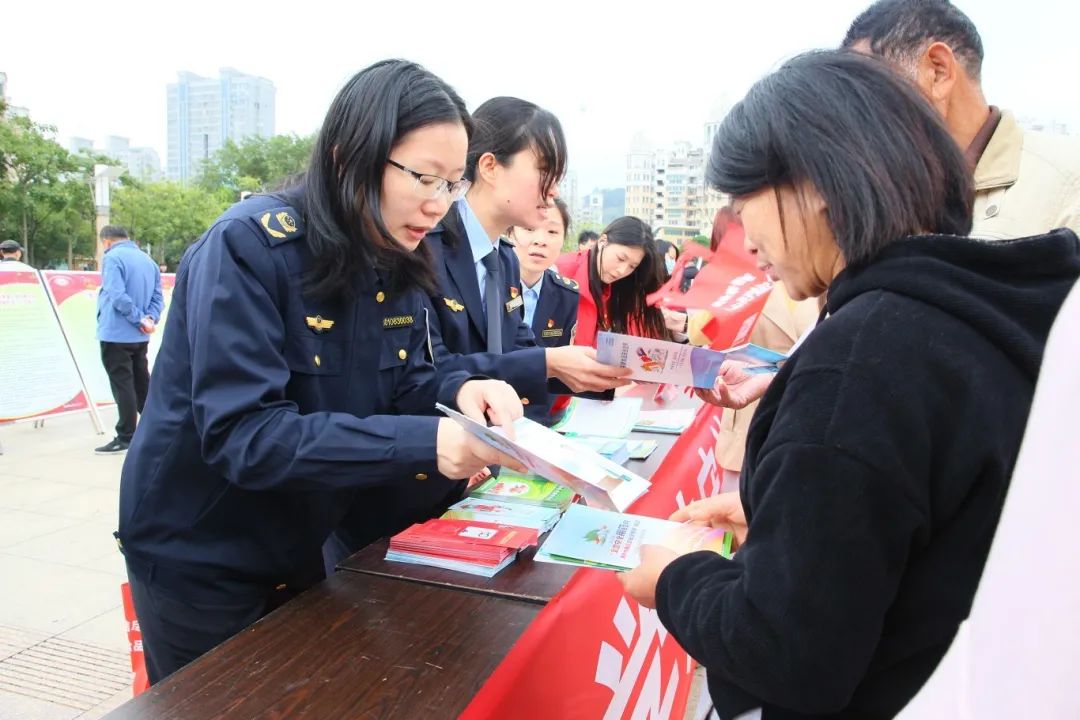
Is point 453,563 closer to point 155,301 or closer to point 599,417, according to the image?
point 599,417

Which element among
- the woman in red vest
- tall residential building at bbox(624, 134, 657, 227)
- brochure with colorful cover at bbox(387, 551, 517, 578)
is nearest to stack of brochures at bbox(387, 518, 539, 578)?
brochure with colorful cover at bbox(387, 551, 517, 578)

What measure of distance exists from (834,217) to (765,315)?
7.18 ft

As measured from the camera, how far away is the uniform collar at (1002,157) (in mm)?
2043

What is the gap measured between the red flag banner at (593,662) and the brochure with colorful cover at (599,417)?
48 centimetres

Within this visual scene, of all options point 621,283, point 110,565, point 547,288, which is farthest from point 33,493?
point 621,283

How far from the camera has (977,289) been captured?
0.73 meters

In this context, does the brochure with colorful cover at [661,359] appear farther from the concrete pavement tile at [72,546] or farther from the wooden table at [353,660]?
the concrete pavement tile at [72,546]

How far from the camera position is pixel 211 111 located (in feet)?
240

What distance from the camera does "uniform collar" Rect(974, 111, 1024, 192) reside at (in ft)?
6.70

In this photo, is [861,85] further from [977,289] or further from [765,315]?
[765,315]

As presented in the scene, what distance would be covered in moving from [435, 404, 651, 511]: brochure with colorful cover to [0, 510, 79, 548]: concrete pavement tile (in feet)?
13.3

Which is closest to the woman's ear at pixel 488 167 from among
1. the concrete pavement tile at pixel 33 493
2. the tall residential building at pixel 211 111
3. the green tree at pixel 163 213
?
the concrete pavement tile at pixel 33 493

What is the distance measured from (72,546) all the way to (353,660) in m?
3.73

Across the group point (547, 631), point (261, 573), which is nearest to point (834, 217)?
point (547, 631)
